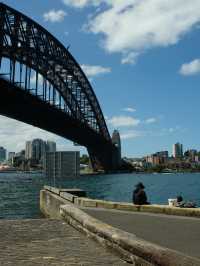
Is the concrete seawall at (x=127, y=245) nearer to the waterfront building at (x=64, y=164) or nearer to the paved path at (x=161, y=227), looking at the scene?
the paved path at (x=161, y=227)

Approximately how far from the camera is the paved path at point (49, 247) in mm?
7992

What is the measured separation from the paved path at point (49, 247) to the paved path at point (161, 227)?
1006 mm

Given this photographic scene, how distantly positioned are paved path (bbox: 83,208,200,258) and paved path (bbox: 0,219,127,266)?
3.30ft

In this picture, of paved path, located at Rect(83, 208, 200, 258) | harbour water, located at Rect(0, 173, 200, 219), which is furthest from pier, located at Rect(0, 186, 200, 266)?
harbour water, located at Rect(0, 173, 200, 219)

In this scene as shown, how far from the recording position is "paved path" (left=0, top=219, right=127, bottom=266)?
799cm

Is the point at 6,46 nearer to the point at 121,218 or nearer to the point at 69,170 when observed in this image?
the point at 69,170

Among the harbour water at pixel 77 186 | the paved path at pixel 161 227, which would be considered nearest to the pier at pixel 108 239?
the paved path at pixel 161 227

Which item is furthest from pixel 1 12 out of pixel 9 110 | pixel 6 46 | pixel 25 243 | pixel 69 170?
pixel 25 243

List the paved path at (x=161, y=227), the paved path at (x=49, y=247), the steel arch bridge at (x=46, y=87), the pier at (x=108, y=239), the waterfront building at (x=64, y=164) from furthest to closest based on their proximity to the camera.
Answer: the steel arch bridge at (x=46, y=87) < the waterfront building at (x=64, y=164) < the paved path at (x=161, y=227) < the paved path at (x=49, y=247) < the pier at (x=108, y=239)

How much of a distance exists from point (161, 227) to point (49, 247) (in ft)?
9.03

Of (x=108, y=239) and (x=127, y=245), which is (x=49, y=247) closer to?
(x=108, y=239)

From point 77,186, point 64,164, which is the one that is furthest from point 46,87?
point 64,164

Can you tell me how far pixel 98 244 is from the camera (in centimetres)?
950

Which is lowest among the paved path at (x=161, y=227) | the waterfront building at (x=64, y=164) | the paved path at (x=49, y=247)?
the paved path at (x=49, y=247)
